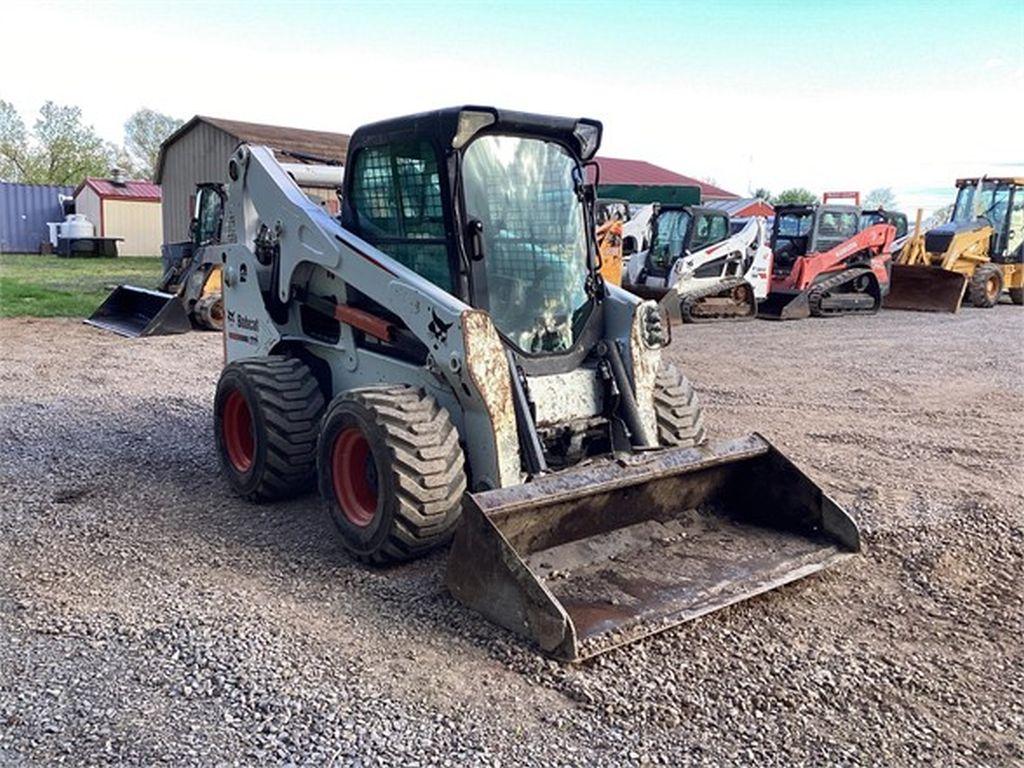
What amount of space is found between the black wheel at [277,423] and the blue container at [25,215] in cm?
3269

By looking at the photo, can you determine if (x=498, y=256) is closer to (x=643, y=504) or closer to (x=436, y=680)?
(x=643, y=504)

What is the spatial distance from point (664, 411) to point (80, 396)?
549cm

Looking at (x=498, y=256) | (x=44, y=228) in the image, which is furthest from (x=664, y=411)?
(x=44, y=228)

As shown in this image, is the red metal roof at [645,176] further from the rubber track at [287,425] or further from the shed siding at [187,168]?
the rubber track at [287,425]

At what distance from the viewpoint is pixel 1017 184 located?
17906 millimetres

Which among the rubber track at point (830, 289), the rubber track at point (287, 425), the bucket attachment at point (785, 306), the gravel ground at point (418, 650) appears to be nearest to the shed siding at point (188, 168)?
the bucket attachment at point (785, 306)

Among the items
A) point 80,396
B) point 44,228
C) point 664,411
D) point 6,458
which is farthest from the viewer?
point 44,228

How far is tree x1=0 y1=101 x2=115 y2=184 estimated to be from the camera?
150ft

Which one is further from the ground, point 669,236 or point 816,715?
point 669,236

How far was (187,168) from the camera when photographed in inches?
1065

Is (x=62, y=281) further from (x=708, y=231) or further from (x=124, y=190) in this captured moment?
(x=124, y=190)

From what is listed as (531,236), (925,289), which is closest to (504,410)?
(531,236)

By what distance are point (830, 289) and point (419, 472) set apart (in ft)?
45.7

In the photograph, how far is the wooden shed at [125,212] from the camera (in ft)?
105
